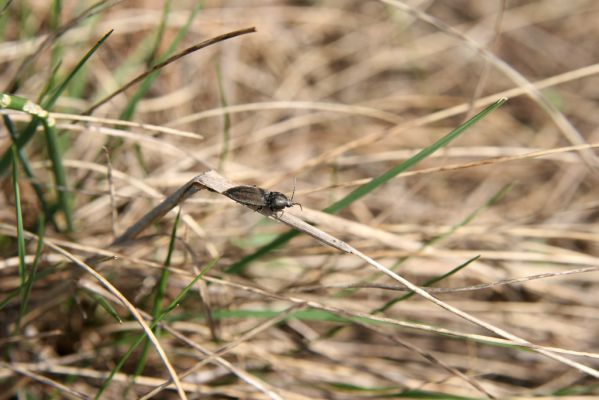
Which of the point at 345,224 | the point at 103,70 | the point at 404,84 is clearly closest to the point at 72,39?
the point at 103,70

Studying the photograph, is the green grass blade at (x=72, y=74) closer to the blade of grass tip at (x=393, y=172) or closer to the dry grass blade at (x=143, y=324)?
the dry grass blade at (x=143, y=324)

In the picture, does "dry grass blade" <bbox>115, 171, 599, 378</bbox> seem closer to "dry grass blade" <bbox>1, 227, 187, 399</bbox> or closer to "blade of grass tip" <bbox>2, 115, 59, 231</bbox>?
"dry grass blade" <bbox>1, 227, 187, 399</bbox>

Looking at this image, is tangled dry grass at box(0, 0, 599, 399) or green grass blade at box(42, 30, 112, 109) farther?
tangled dry grass at box(0, 0, 599, 399)

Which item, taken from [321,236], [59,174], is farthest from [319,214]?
[59,174]

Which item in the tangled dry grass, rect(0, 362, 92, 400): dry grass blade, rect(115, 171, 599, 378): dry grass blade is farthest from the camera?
the tangled dry grass

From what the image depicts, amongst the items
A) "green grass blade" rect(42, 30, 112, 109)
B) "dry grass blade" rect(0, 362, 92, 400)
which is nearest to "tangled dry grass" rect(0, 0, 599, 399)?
"dry grass blade" rect(0, 362, 92, 400)

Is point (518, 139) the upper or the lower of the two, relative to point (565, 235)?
upper

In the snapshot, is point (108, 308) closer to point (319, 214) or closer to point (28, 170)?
point (28, 170)

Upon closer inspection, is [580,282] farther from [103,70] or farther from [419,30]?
[103,70]
